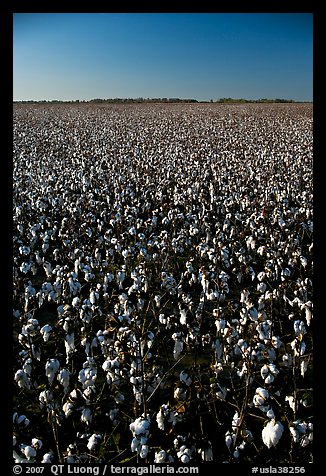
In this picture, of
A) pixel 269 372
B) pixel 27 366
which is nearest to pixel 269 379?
pixel 269 372

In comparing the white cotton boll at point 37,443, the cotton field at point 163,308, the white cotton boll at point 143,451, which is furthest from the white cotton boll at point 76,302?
the white cotton boll at point 143,451

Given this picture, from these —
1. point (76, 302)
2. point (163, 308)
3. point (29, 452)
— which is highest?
point (76, 302)

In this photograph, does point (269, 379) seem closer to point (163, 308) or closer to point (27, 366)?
point (27, 366)

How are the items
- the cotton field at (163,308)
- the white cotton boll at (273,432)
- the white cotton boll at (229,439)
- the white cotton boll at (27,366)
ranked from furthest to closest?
the white cotton boll at (27,366), the cotton field at (163,308), the white cotton boll at (229,439), the white cotton boll at (273,432)

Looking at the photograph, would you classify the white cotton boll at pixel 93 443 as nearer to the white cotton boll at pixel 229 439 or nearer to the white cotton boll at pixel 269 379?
the white cotton boll at pixel 229 439

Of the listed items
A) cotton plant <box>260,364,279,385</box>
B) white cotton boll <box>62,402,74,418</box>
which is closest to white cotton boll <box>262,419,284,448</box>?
cotton plant <box>260,364,279,385</box>

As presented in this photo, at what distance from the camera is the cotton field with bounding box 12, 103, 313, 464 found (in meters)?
4.07

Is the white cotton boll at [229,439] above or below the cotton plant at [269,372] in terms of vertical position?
below

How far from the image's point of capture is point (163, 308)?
6.47 metres

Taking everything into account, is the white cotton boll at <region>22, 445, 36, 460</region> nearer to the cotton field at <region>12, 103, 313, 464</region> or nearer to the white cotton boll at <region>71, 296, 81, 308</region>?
the cotton field at <region>12, 103, 313, 464</region>

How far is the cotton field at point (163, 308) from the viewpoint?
13.4ft
